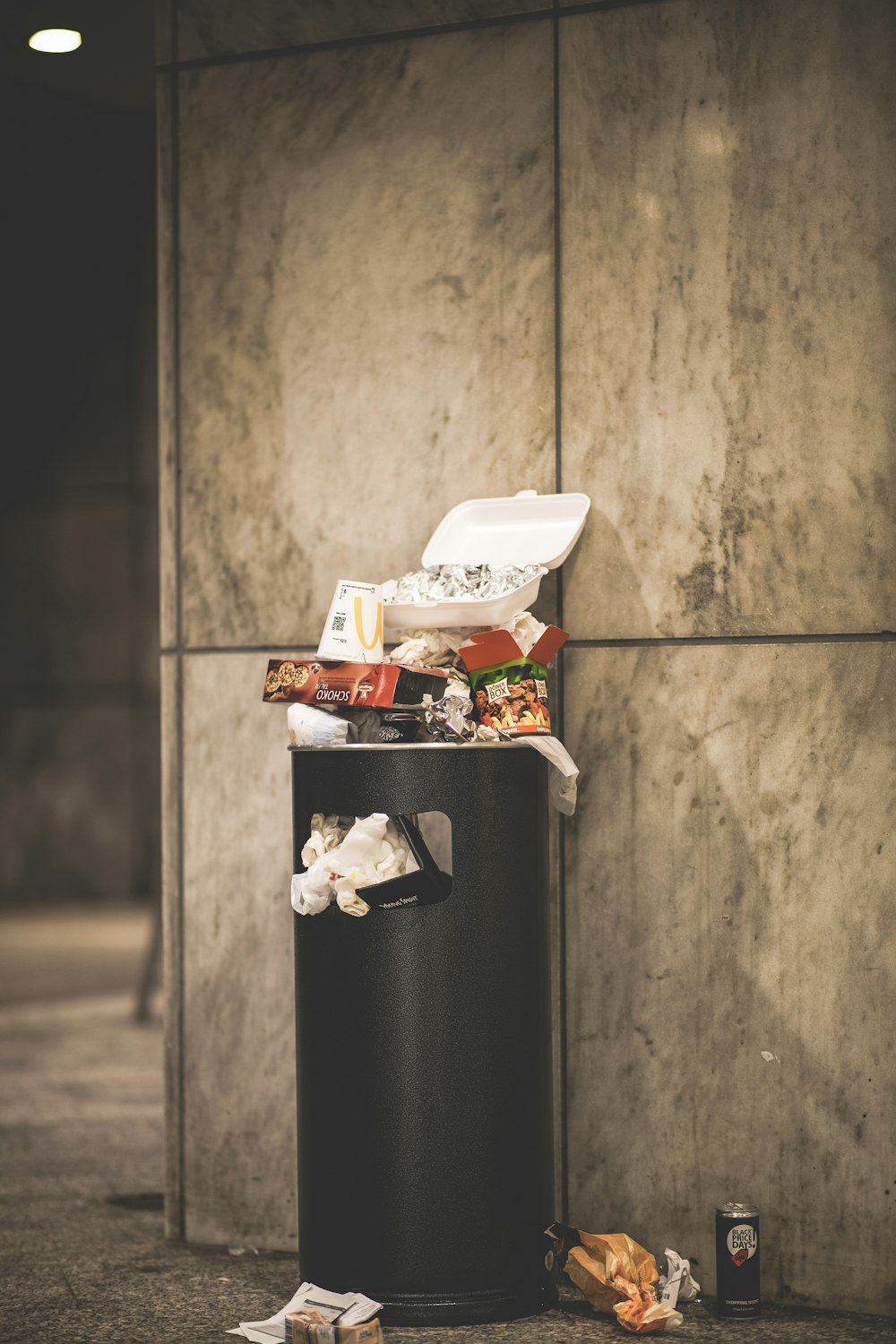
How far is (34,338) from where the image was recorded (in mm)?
11703

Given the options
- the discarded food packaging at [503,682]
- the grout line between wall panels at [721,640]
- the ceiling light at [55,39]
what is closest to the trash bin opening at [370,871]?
the discarded food packaging at [503,682]

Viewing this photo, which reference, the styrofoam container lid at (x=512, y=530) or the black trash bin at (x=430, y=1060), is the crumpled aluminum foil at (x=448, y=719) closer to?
the black trash bin at (x=430, y=1060)

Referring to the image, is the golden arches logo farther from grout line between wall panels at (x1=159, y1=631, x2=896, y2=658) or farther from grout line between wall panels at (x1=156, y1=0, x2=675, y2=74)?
grout line between wall panels at (x1=156, y1=0, x2=675, y2=74)

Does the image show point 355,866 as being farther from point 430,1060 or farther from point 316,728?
point 430,1060

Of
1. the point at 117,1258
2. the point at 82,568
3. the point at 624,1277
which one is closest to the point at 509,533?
the point at 624,1277

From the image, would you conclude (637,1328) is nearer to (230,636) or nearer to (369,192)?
(230,636)

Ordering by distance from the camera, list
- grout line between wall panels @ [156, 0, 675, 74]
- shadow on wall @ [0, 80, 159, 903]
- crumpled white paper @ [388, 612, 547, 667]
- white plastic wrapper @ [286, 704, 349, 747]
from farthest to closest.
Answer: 1. shadow on wall @ [0, 80, 159, 903]
2. grout line between wall panels @ [156, 0, 675, 74]
3. crumpled white paper @ [388, 612, 547, 667]
4. white plastic wrapper @ [286, 704, 349, 747]

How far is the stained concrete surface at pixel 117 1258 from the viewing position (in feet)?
10.4

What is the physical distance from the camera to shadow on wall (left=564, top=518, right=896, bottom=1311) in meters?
3.37

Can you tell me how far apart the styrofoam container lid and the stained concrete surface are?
1.68 metres

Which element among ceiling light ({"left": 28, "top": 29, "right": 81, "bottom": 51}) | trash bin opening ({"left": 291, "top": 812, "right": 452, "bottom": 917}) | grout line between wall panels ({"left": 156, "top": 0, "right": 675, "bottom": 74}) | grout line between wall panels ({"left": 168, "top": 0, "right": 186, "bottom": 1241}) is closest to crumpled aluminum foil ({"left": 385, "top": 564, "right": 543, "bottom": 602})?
trash bin opening ({"left": 291, "top": 812, "right": 452, "bottom": 917})

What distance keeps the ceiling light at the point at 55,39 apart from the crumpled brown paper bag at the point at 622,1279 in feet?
14.4

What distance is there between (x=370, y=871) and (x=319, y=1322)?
0.87 meters

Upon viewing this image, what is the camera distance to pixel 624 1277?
10.7 ft
